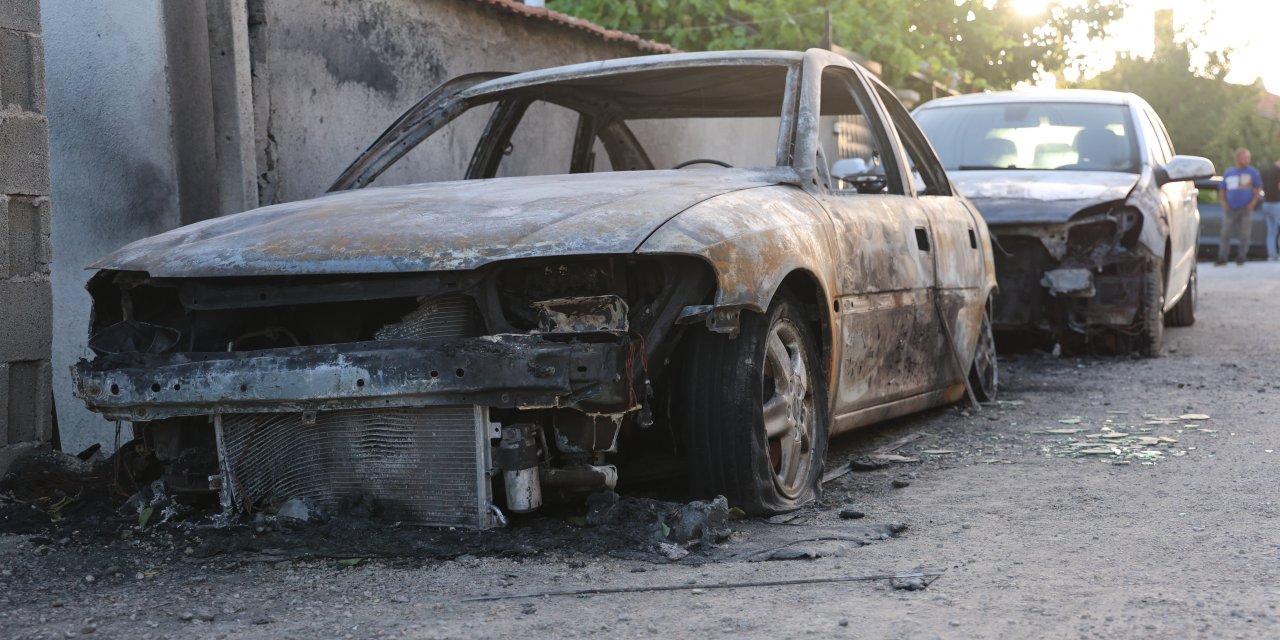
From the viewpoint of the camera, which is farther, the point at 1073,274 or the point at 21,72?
the point at 1073,274

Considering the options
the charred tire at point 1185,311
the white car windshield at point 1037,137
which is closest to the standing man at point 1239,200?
the charred tire at point 1185,311

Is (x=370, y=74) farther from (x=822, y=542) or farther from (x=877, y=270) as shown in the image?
(x=822, y=542)

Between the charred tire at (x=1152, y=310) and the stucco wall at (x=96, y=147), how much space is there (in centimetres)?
557

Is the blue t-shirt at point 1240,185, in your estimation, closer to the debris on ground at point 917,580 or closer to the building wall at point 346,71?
the building wall at point 346,71

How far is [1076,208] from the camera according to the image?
28.7 feet

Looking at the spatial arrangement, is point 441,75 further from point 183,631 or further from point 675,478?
point 183,631

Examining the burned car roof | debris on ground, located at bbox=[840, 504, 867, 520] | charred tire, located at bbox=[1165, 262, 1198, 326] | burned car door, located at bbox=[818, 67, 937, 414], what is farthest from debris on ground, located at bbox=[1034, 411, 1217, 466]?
charred tire, located at bbox=[1165, 262, 1198, 326]

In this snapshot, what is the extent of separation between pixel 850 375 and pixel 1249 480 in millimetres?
1360

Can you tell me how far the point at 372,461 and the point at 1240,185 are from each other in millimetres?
20908

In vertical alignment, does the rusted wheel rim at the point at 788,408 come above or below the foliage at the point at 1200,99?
below

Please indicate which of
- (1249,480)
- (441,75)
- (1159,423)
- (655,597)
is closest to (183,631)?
(655,597)

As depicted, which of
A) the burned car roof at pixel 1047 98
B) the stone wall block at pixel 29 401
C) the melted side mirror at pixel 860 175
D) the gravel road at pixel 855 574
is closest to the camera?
the gravel road at pixel 855 574

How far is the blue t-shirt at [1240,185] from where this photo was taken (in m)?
22.3

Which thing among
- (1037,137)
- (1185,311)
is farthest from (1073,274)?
(1185,311)
